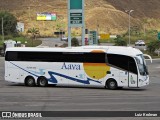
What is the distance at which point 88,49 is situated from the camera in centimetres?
3444

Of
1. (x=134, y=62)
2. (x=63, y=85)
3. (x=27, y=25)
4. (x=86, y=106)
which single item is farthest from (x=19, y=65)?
(x=27, y=25)

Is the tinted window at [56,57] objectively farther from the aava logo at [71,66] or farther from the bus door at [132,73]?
the bus door at [132,73]

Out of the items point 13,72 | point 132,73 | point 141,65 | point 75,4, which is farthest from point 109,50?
point 75,4

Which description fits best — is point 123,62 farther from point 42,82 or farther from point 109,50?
point 42,82

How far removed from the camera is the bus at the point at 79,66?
33312 mm

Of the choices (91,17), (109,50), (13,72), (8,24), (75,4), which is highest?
(91,17)

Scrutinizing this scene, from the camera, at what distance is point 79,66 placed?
3447cm

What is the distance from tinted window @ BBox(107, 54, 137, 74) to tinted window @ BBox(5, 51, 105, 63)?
2.07 feet

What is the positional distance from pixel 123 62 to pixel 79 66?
3.19m

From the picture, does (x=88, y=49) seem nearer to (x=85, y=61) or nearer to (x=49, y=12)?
(x=85, y=61)

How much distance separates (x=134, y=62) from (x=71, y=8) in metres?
19.6

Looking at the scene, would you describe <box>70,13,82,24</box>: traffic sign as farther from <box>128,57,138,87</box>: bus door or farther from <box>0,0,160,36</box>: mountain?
<box>0,0,160,36</box>: mountain

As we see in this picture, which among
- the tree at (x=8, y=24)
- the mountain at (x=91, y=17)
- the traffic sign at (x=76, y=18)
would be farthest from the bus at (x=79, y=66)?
the mountain at (x=91, y=17)

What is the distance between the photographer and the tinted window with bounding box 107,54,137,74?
1307 inches
